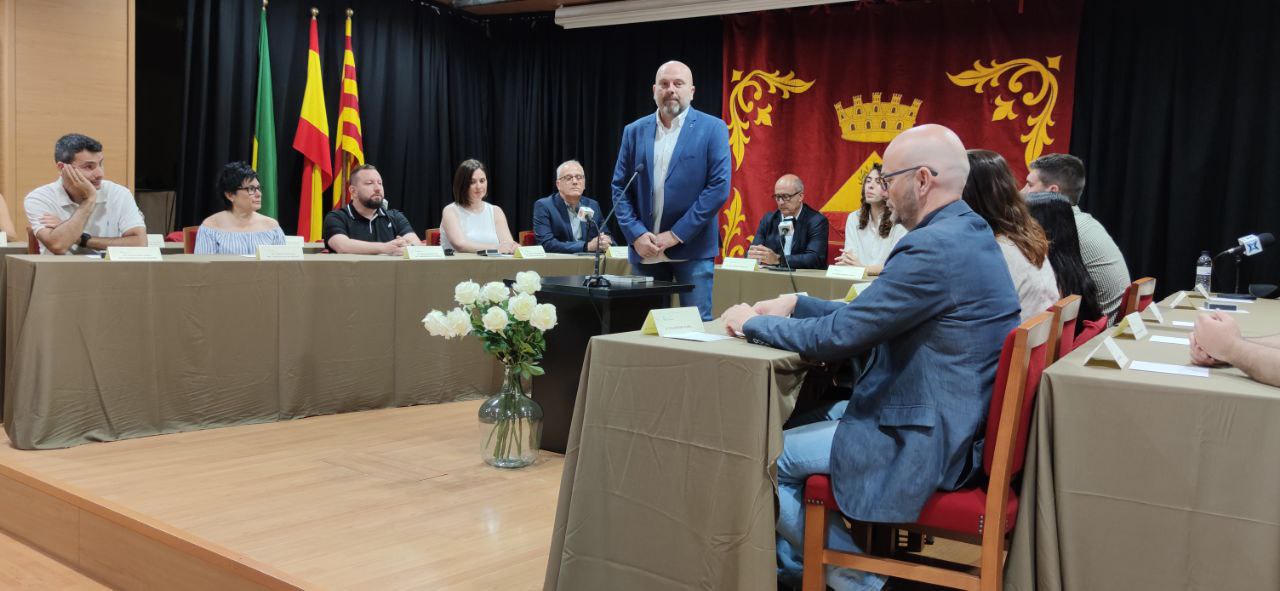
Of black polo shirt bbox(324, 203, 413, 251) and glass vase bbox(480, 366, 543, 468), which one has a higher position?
black polo shirt bbox(324, 203, 413, 251)

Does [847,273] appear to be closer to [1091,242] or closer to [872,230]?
[872,230]

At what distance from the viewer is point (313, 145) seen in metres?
6.38

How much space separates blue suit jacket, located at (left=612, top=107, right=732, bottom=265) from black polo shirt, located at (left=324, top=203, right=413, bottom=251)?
1572 millimetres

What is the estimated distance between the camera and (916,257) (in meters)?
1.67

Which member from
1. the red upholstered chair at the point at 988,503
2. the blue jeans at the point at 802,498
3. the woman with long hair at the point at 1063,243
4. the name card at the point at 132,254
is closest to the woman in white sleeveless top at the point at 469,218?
the name card at the point at 132,254

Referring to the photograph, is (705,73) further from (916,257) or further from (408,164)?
(916,257)

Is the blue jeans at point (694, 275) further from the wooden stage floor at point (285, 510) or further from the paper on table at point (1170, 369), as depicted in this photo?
the paper on table at point (1170, 369)

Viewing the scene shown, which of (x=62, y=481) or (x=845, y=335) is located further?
(x=62, y=481)

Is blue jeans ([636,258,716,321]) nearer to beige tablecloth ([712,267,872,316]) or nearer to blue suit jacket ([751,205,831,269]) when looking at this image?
beige tablecloth ([712,267,872,316])

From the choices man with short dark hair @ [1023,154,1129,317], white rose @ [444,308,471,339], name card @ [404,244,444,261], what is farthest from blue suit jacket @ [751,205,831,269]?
white rose @ [444,308,471,339]

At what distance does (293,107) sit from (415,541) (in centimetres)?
485

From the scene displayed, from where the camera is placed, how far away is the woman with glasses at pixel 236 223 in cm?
404

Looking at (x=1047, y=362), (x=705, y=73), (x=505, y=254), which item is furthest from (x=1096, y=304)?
(x=705, y=73)

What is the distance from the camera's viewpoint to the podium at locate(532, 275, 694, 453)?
3205 millimetres
